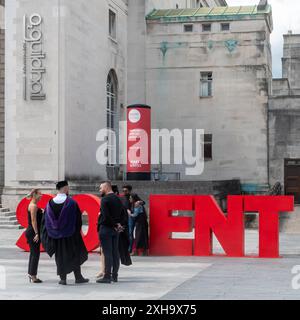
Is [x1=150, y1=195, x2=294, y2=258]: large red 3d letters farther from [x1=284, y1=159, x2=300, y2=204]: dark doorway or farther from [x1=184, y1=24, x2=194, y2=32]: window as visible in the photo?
[x1=184, y1=24, x2=194, y2=32]: window

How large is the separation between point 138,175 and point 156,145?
772 centimetres

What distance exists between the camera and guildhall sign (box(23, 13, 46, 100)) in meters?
31.0

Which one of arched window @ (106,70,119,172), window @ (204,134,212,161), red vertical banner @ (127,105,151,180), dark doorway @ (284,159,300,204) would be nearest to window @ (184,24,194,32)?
arched window @ (106,70,119,172)

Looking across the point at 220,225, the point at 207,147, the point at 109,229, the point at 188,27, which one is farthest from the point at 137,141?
the point at 109,229

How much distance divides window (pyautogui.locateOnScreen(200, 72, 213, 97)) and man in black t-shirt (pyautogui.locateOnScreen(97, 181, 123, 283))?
88.2ft

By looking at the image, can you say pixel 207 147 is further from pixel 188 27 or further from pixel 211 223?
pixel 211 223

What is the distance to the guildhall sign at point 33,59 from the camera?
3097 centimetres

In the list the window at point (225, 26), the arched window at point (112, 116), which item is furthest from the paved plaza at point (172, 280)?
the window at point (225, 26)

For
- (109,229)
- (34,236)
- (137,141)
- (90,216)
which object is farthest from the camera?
(137,141)

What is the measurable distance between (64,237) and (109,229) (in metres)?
0.85

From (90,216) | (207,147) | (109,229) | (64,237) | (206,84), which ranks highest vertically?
(206,84)

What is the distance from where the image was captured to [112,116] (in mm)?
39062

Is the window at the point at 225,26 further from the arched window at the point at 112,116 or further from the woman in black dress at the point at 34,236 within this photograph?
the woman in black dress at the point at 34,236

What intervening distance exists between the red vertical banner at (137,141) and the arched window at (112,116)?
499 cm
